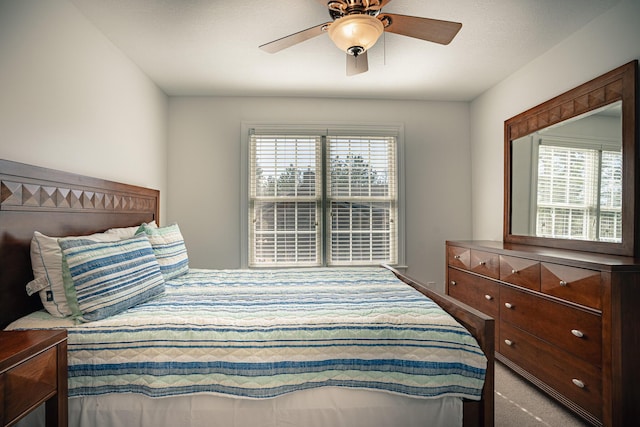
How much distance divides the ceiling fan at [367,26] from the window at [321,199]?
1938 mm

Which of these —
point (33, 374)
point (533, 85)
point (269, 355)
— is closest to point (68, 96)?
point (33, 374)

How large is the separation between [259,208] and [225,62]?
5.03ft

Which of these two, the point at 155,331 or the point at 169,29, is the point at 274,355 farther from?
the point at 169,29

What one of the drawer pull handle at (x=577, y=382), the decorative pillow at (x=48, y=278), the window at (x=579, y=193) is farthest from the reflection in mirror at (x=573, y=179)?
the decorative pillow at (x=48, y=278)

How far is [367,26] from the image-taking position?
174cm

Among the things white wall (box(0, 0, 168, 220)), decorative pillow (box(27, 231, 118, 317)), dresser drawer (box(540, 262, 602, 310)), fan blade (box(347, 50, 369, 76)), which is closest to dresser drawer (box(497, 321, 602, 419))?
dresser drawer (box(540, 262, 602, 310))

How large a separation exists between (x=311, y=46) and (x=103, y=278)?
2184 millimetres

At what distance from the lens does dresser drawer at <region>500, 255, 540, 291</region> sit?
2.26 meters

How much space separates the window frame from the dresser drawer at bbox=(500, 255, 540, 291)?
56.3 inches

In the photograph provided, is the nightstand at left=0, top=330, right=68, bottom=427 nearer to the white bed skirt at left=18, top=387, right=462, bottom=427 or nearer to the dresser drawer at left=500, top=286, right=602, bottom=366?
the white bed skirt at left=18, top=387, right=462, bottom=427

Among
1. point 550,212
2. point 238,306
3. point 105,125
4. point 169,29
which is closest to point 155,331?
point 238,306

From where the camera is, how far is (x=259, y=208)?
3.83m

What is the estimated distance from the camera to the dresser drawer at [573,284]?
1.81 metres

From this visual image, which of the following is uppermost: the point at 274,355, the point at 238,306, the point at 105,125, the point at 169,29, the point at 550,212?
the point at 169,29
